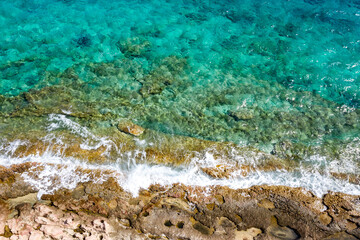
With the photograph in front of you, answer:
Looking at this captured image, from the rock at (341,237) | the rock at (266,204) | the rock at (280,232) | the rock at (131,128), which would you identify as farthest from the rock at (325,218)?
the rock at (131,128)

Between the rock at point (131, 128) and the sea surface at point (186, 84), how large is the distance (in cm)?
27

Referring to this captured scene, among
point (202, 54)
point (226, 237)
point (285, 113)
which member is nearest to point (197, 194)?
point (226, 237)

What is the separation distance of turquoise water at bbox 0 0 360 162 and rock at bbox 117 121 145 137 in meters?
0.40

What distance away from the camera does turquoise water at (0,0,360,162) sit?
10281mm

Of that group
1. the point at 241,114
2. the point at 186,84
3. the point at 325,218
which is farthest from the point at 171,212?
the point at 186,84

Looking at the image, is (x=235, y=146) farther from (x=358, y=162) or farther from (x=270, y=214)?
(x=358, y=162)

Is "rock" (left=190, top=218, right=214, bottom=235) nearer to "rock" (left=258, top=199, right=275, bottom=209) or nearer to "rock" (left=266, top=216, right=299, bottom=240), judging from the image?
"rock" (left=266, top=216, right=299, bottom=240)

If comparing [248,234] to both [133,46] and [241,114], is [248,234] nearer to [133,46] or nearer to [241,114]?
[241,114]

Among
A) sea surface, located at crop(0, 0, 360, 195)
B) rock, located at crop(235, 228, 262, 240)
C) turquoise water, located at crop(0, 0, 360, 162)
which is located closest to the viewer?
rock, located at crop(235, 228, 262, 240)

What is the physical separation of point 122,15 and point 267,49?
7861 mm

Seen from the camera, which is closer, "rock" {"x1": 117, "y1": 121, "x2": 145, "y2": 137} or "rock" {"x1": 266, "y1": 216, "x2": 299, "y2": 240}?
"rock" {"x1": 266, "y1": 216, "x2": 299, "y2": 240}

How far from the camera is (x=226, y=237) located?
6.73 metres

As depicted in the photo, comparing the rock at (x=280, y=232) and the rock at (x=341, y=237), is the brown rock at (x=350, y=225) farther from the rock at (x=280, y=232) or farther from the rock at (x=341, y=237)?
the rock at (x=280, y=232)

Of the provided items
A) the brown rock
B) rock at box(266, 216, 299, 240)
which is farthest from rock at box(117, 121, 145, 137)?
the brown rock
